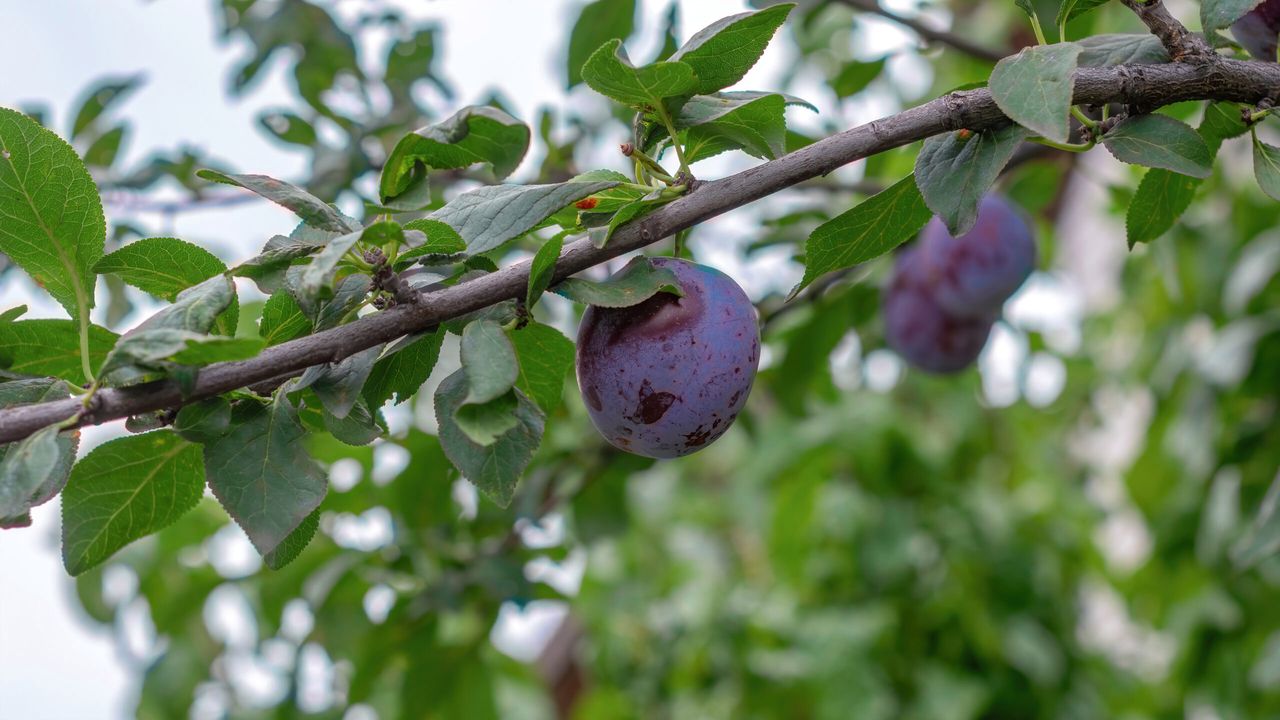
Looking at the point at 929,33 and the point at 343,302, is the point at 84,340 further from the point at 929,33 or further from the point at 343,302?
the point at 929,33

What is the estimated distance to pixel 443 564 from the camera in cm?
144

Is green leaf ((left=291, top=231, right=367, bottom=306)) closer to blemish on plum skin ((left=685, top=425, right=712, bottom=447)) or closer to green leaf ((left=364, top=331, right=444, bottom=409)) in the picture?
green leaf ((left=364, top=331, right=444, bottom=409))

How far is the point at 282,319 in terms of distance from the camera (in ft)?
2.15

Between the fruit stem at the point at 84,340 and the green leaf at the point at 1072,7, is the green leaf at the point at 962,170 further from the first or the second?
the fruit stem at the point at 84,340

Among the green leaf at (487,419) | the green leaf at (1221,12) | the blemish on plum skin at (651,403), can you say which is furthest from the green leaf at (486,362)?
the green leaf at (1221,12)

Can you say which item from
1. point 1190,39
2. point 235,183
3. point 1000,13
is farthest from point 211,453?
point 1000,13

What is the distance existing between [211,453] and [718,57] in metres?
0.35

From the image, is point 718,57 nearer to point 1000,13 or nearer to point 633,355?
point 633,355

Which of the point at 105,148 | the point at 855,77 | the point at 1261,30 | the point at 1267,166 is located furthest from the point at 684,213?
the point at 105,148

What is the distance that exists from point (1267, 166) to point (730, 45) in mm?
325

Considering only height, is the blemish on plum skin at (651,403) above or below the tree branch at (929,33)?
above

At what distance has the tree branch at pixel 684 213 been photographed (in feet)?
1.79

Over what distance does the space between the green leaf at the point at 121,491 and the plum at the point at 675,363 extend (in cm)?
24

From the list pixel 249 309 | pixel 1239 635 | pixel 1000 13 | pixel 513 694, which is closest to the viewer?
pixel 249 309
